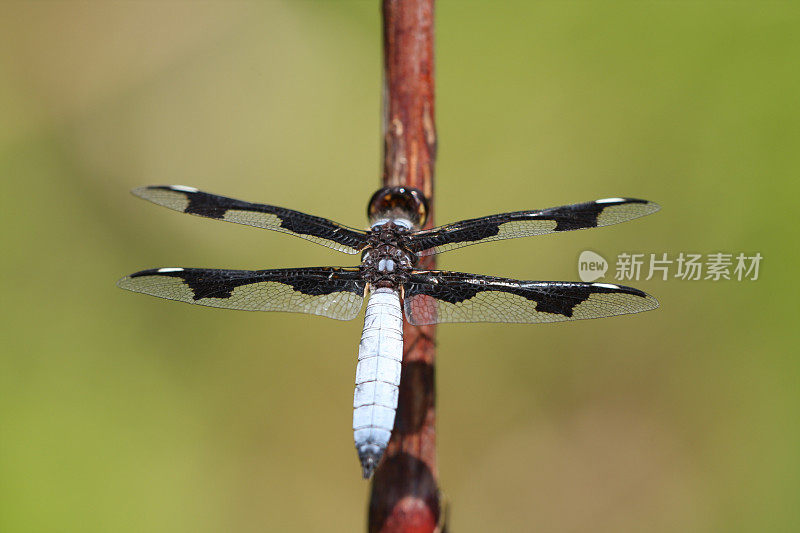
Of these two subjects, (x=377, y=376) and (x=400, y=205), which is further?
(x=400, y=205)

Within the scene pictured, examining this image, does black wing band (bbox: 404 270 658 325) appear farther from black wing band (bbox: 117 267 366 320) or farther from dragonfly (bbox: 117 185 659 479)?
black wing band (bbox: 117 267 366 320)

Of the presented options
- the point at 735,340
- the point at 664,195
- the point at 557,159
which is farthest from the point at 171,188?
the point at 735,340

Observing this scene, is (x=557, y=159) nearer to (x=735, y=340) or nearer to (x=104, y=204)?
(x=735, y=340)

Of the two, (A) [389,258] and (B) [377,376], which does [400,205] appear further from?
(B) [377,376]

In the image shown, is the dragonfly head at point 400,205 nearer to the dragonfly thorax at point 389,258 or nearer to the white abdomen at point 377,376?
the dragonfly thorax at point 389,258

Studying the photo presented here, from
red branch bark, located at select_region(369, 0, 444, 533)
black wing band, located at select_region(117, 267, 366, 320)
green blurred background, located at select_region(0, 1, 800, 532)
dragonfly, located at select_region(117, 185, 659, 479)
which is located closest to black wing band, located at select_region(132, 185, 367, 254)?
dragonfly, located at select_region(117, 185, 659, 479)

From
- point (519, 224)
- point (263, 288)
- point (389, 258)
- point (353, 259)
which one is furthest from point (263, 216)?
point (353, 259)

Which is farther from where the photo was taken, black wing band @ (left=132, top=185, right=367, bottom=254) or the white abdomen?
black wing band @ (left=132, top=185, right=367, bottom=254)
